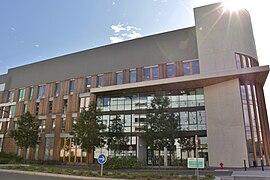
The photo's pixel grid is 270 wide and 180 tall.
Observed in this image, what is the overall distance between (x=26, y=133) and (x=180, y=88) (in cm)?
2145

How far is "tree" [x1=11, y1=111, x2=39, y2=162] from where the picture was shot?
3081 cm

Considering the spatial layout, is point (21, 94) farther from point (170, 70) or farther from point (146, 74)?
point (170, 70)

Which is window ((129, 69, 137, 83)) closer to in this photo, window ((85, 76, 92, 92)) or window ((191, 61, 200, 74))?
window ((85, 76, 92, 92))

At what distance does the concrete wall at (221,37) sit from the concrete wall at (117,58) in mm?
1392

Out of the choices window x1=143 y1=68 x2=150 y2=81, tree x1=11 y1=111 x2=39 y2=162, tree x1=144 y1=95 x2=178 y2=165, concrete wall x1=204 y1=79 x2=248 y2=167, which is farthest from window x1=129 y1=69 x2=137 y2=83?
tree x1=11 y1=111 x2=39 y2=162

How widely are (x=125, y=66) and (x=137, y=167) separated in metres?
14.3

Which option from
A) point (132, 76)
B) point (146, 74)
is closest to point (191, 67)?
point (146, 74)

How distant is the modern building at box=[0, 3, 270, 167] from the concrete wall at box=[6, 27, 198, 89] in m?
0.13

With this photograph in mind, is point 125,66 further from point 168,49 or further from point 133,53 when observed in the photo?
point 168,49

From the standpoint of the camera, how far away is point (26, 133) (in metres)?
31.1

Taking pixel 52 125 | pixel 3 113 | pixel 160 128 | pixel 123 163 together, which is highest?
pixel 3 113

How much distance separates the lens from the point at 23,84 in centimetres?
4016

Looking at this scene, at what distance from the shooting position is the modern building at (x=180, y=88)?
23828 millimetres

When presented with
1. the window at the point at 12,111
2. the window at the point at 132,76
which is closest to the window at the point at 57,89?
the window at the point at 12,111
